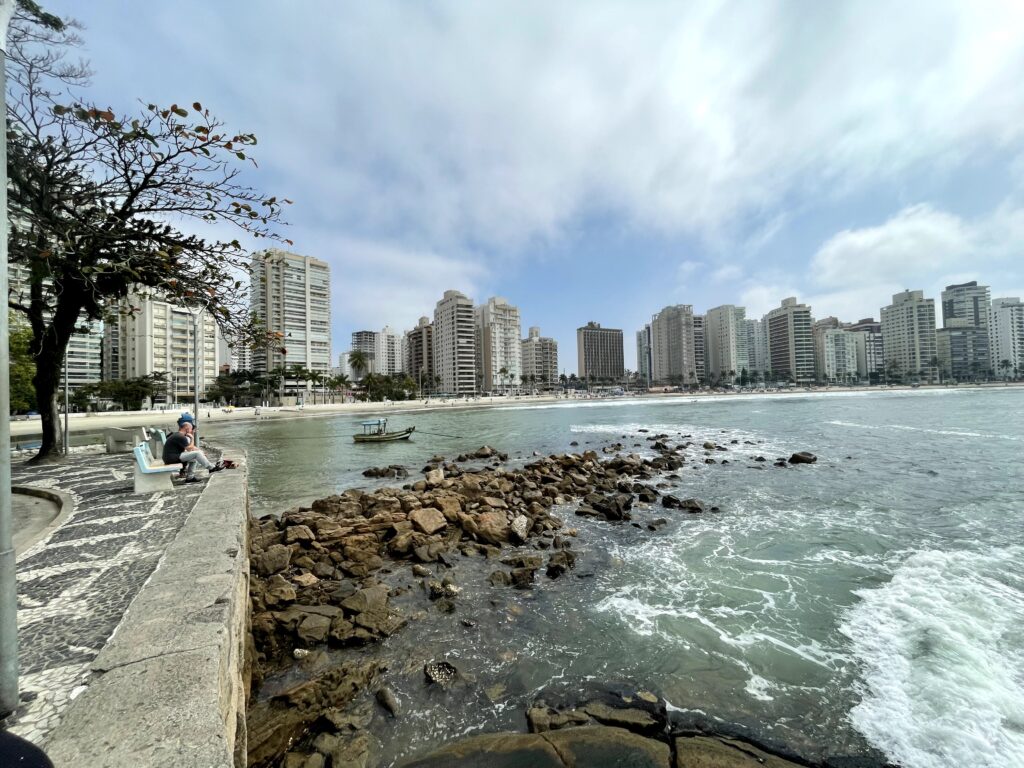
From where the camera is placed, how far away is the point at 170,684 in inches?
102

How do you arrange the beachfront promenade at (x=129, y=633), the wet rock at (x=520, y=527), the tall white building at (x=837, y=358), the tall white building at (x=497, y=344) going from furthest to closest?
1. the tall white building at (x=837, y=358)
2. the tall white building at (x=497, y=344)
3. the wet rock at (x=520, y=527)
4. the beachfront promenade at (x=129, y=633)

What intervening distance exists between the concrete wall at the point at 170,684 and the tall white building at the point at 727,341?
655 ft

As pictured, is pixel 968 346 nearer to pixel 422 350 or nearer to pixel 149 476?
pixel 422 350

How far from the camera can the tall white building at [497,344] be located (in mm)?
156875

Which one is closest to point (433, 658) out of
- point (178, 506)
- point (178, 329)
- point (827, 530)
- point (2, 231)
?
point (178, 506)

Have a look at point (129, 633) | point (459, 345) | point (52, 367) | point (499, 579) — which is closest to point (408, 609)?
point (499, 579)

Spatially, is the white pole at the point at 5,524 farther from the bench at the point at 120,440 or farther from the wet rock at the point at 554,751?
the bench at the point at 120,440

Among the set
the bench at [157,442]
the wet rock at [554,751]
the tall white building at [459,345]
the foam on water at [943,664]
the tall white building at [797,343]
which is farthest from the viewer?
the tall white building at [797,343]

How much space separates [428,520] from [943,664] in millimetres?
8392

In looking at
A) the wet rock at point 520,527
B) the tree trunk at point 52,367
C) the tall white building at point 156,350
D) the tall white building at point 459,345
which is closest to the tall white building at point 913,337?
the tall white building at point 459,345

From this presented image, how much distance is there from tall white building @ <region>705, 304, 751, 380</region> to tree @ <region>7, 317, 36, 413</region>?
19494 cm

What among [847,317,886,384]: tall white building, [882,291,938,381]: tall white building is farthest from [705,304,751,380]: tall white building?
[882,291,938,381]: tall white building

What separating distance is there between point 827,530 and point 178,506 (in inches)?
532

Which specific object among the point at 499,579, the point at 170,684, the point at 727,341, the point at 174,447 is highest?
the point at 727,341
